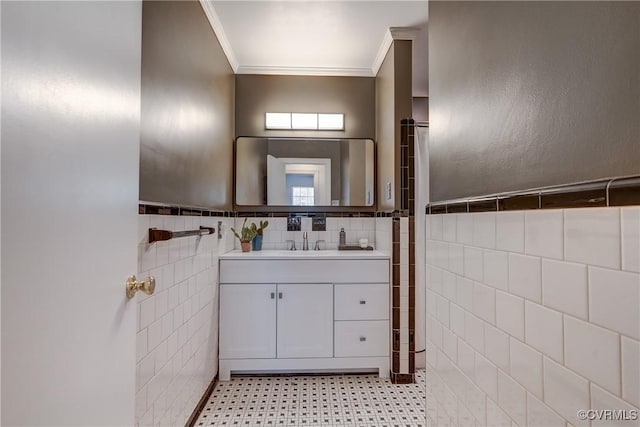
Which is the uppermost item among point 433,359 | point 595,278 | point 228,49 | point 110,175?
point 228,49

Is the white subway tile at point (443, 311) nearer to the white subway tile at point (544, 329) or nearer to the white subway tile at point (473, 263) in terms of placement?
the white subway tile at point (473, 263)

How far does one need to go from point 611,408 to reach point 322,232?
2.45 metres

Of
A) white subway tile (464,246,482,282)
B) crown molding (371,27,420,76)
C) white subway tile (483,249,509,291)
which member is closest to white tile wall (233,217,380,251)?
crown molding (371,27,420,76)

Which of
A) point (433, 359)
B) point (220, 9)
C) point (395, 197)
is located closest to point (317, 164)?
point (395, 197)

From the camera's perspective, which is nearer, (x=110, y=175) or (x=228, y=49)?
(x=110, y=175)

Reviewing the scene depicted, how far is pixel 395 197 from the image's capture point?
7.73ft

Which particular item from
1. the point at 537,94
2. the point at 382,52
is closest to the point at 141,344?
the point at 537,94

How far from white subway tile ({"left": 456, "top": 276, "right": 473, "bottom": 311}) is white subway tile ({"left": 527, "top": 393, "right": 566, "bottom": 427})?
0.30 metres

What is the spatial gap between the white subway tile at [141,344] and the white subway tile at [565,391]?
3.95 feet

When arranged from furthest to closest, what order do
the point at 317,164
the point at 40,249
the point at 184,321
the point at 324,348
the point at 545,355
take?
the point at 317,164, the point at 324,348, the point at 184,321, the point at 545,355, the point at 40,249

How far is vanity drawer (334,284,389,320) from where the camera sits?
7.74ft

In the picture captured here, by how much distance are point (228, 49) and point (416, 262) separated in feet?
7.04

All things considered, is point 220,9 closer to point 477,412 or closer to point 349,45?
point 349,45

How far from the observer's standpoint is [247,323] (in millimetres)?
2340
